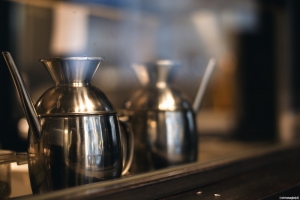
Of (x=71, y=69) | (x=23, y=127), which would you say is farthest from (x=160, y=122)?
(x=23, y=127)

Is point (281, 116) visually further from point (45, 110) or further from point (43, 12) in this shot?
point (45, 110)

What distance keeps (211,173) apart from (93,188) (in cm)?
25

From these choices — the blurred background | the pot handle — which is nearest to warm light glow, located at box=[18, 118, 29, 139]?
the blurred background

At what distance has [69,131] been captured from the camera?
55 cm

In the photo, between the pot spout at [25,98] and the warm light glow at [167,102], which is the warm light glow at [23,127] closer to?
the warm light glow at [167,102]

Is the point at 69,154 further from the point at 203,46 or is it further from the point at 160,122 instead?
the point at 203,46

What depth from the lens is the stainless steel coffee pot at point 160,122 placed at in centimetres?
77

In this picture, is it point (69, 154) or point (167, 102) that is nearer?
point (69, 154)

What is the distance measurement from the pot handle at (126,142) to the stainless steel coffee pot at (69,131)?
0.21 feet

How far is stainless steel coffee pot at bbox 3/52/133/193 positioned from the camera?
1.81ft

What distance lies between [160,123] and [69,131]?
0.84ft

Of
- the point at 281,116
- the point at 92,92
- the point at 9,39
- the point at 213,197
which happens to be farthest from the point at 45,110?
the point at 281,116

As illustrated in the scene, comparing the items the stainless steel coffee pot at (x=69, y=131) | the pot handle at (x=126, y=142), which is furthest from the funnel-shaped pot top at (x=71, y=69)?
the pot handle at (x=126, y=142)

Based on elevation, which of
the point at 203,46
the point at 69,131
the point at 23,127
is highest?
the point at 203,46
